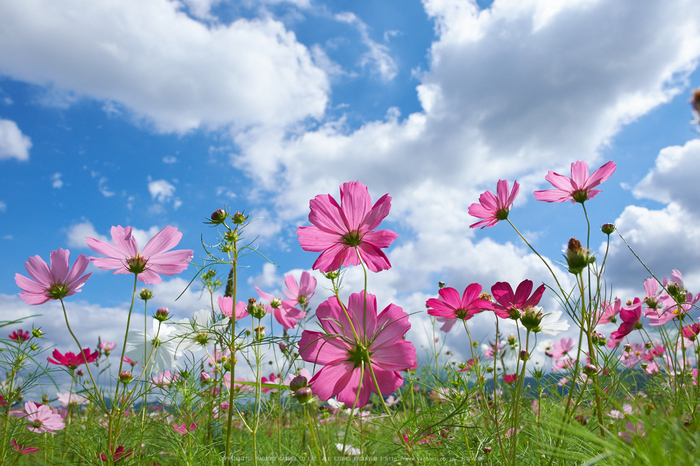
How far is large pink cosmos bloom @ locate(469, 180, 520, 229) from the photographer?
1.07 metres

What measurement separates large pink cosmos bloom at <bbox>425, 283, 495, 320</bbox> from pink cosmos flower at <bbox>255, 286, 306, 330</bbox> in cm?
41

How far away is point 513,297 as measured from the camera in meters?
0.89

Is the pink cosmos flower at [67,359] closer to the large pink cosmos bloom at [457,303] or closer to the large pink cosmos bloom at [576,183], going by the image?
the large pink cosmos bloom at [457,303]

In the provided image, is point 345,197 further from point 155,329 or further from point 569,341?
point 569,341

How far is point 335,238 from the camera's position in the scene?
Result: 74cm

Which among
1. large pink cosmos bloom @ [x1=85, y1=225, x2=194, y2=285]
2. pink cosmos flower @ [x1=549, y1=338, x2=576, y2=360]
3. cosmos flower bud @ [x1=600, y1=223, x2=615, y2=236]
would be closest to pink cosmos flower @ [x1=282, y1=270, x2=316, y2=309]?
large pink cosmos bloom @ [x1=85, y1=225, x2=194, y2=285]

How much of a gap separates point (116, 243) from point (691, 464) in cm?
106

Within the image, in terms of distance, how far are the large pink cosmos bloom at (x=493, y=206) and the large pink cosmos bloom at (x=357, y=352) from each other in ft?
1.82

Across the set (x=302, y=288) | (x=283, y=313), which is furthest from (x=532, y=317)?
(x=302, y=288)

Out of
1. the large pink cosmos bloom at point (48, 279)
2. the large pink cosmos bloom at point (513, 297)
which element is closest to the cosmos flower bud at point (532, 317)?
the large pink cosmos bloom at point (513, 297)

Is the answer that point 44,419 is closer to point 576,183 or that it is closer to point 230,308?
point 230,308

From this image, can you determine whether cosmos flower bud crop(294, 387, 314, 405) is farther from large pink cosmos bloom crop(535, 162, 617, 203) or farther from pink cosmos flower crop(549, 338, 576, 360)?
pink cosmos flower crop(549, 338, 576, 360)

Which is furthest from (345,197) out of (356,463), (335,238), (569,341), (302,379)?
(569,341)

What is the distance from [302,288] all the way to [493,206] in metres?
0.70
